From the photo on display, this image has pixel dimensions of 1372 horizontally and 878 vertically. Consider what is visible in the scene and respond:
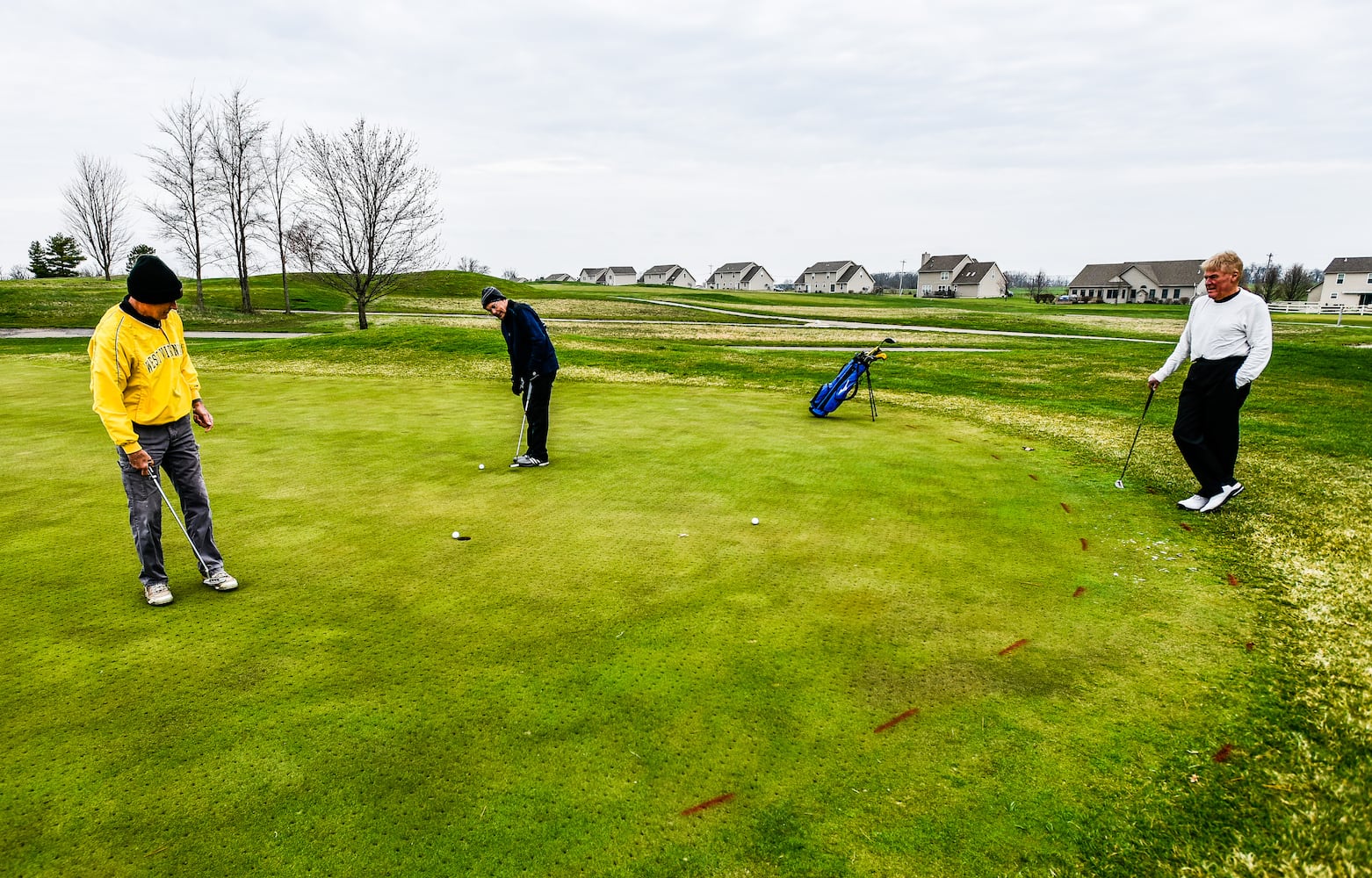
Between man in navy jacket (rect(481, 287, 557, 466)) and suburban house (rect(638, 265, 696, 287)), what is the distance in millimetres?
147169

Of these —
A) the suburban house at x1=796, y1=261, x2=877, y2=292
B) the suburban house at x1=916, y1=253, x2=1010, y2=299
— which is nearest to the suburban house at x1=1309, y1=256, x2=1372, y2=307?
the suburban house at x1=916, y1=253, x2=1010, y2=299

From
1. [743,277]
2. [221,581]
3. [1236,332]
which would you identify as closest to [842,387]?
[1236,332]

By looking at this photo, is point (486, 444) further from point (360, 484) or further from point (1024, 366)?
point (1024, 366)

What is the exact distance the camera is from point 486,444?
373 inches

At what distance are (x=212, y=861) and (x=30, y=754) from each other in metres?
1.32

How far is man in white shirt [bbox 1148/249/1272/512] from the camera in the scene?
6750 mm

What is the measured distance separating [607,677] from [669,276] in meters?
155

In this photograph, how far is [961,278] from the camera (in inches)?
4707

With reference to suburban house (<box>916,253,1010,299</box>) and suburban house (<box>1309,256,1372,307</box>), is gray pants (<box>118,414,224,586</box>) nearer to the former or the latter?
suburban house (<box>1309,256,1372,307</box>)

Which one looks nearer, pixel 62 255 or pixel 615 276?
pixel 62 255

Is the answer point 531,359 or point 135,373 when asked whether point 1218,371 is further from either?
point 135,373

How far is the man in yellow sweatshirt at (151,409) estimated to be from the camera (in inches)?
184

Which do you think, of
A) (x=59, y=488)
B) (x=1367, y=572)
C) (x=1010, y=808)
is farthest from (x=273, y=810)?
(x=1367, y=572)

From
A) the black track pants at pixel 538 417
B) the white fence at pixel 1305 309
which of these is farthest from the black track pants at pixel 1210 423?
the white fence at pixel 1305 309
